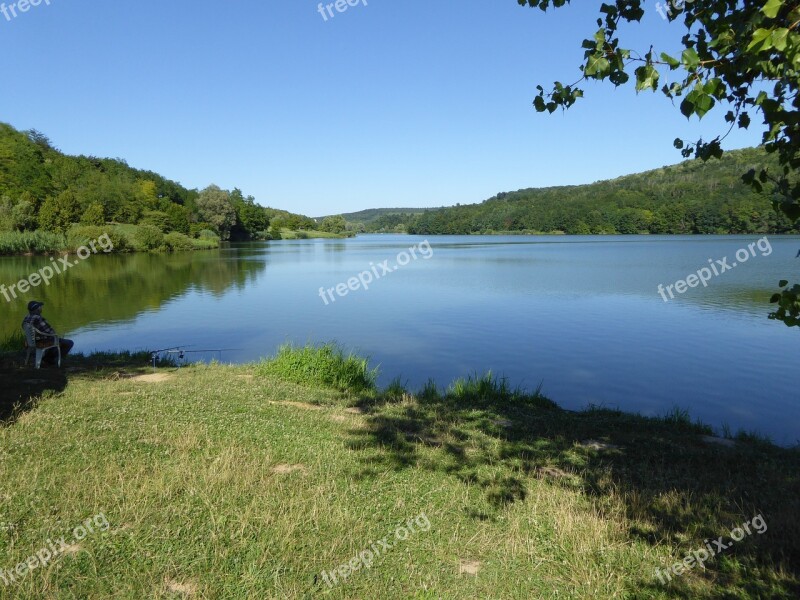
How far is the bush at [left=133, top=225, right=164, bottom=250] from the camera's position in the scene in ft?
277

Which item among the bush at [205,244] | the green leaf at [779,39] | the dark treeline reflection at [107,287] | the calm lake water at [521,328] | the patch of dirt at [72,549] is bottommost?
the calm lake water at [521,328]

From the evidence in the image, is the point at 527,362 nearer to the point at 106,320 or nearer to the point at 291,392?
the point at 291,392

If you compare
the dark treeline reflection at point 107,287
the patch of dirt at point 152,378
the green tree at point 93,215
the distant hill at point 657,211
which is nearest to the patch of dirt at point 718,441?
the patch of dirt at point 152,378

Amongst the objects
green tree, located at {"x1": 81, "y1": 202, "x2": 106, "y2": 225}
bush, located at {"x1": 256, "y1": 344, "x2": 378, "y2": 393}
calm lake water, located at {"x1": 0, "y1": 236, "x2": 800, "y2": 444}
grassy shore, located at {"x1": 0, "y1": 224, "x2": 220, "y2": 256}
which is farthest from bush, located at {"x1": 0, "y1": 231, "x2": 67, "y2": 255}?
bush, located at {"x1": 256, "y1": 344, "x2": 378, "y2": 393}

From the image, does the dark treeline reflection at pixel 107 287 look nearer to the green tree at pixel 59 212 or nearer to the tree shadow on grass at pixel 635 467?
the green tree at pixel 59 212

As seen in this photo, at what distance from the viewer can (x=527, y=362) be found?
1714cm

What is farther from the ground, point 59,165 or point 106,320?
point 59,165

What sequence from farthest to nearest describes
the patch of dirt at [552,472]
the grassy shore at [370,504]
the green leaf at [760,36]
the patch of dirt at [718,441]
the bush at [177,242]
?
the bush at [177,242] → the patch of dirt at [718,441] → the patch of dirt at [552,472] → the grassy shore at [370,504] → the green leaf at [760,36]

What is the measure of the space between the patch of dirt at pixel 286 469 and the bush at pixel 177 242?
9292 cm

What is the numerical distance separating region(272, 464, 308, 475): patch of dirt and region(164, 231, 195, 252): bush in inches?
3658

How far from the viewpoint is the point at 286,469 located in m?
6.11

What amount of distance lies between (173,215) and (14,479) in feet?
376

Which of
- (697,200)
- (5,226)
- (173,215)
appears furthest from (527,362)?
(697,200)

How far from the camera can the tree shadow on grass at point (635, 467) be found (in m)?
4.45
